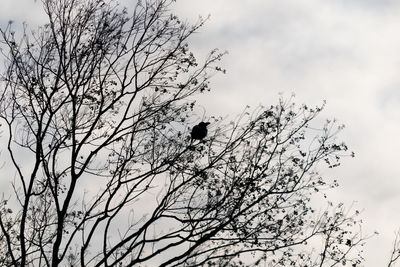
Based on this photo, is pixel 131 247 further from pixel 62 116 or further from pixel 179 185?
pixel 62 116

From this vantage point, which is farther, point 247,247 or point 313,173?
point 313,173

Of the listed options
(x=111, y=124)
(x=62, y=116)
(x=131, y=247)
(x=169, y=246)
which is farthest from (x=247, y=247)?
(x=62, y=116)

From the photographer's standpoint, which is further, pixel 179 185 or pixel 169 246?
pixel 179 185

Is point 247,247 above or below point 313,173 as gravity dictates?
below

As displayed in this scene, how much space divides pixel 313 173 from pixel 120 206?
181 inches

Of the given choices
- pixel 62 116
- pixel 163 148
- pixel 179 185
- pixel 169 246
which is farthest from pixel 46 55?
pixel 169 246

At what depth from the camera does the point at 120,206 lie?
12.3 meters

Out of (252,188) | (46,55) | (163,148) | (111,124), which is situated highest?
(46,55)

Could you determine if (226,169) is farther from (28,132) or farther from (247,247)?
(28,132)

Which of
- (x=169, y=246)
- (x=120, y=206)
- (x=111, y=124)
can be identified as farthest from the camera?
(x=111, y=124)

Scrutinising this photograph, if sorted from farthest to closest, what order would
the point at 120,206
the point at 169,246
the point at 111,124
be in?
the point at 111,124 → the point at 120,206 → the point at 169,246

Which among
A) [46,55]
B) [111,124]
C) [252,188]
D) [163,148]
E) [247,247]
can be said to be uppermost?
[46,55]

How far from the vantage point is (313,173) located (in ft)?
43.1

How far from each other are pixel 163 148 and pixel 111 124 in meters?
1.40
